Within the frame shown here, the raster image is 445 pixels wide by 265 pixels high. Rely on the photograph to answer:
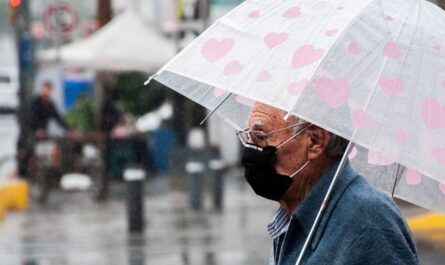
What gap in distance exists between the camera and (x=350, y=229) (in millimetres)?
3449

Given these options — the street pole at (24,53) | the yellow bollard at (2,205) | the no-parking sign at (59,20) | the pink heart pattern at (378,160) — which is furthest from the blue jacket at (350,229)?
the no-parking sign at (59,20)

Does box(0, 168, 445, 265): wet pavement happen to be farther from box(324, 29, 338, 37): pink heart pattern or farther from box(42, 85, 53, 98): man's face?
box(324, 29, 338, 37): pink heart pattern

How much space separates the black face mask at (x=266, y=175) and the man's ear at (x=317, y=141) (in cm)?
9

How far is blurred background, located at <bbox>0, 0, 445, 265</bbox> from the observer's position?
1582 cm

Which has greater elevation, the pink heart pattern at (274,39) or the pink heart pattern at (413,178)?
the pink heart pattern at (274,39)

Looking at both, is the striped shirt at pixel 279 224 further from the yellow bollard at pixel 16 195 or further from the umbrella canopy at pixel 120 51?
the umbrella canopy at pixel 120 51

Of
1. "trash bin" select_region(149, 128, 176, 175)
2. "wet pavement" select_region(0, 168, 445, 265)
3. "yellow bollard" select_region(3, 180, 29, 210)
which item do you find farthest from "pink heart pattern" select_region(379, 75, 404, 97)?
"trash bin" select_region(149, 128, 176, 175)

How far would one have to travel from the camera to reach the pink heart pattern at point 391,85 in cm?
359

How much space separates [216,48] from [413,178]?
2.28 feet

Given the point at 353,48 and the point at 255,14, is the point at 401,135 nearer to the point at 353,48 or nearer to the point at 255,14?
the point at 353,48

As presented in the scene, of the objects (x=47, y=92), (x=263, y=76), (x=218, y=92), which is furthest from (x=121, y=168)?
(x=263, y=76)

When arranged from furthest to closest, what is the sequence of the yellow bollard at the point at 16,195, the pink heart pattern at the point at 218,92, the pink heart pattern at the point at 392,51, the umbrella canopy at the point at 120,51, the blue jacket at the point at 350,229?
the umbrella canopy at the point at 120,51 < the yellow bollard at the point at 16,195 < the pink heart pattern at the point at 218,92 < the pink heart pattern at the point at 392,51 < the blue jacket at the point at 350,229

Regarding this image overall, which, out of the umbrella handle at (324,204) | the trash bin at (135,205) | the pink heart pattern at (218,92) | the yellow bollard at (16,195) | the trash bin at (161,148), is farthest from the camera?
the trash bin at (161,148)

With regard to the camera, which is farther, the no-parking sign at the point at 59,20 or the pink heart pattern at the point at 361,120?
the no-parking sign at the point at 59,20
